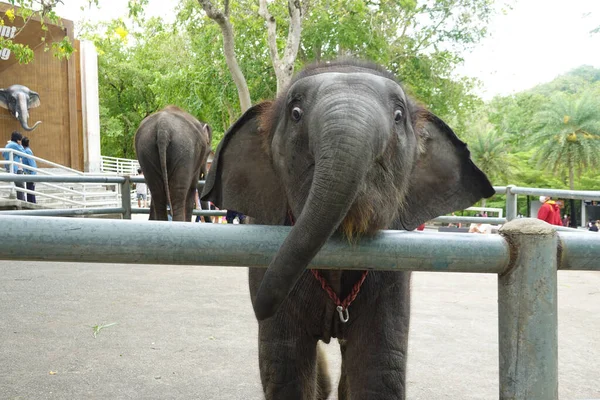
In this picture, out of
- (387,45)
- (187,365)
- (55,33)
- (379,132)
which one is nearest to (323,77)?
(379,132)

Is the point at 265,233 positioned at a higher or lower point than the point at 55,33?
lower

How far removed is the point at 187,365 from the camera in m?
3.50

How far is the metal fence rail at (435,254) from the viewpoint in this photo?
3.85 ft

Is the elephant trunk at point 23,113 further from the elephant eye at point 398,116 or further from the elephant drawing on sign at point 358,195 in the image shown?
the elephant eye at point 398,116

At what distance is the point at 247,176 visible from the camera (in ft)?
7.70

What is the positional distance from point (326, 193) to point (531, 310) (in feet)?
1.78

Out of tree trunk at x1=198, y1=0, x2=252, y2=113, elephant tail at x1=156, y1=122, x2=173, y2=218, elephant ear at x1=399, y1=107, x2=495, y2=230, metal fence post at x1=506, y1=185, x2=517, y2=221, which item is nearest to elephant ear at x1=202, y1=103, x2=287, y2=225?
elephant ear at x1=399, y1=107, x2=495, y2=230

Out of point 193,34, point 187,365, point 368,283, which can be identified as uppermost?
point 193,34

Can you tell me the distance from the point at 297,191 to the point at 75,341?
2.60 m

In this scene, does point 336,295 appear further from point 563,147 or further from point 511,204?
point 563,147

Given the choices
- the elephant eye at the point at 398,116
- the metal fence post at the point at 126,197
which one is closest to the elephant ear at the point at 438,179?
the elephant eye at the point at 398,116

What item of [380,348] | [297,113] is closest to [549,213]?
[380,348]

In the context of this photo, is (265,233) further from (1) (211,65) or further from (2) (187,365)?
(1) (211,65)

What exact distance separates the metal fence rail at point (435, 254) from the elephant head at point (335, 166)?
0.30 ft
